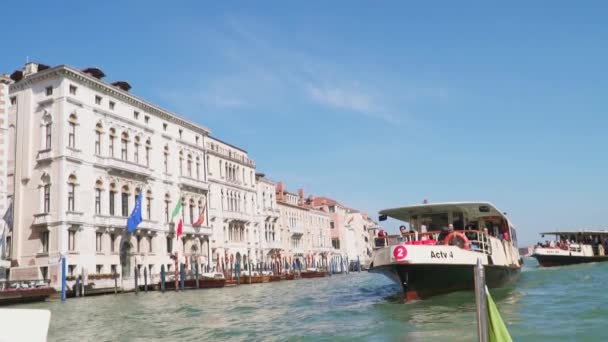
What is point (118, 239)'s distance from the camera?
34.1 m

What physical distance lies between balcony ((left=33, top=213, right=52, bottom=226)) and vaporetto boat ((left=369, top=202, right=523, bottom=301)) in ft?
66.2

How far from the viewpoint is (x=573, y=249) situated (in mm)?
33875

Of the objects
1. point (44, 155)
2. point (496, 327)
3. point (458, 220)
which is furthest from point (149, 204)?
point (496, 327)

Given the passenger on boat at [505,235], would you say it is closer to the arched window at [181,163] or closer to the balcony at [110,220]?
the balcony at [110,220]

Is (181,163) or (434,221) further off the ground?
(181,163)

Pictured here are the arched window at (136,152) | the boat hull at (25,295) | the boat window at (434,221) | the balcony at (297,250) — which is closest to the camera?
the boat window at (434,221)

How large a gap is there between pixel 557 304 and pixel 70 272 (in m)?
24.9

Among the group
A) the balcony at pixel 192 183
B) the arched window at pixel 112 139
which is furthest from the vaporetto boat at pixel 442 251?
the balcony at pixel 192 183

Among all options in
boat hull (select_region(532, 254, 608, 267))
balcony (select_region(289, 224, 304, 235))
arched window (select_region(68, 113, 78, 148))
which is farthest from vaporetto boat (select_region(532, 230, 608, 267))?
balcony (select_region(289, 224, 304, 235))

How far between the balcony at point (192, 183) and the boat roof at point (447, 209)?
88.1 feet

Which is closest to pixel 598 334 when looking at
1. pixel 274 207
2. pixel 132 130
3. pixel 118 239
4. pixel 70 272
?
pixel 70 272

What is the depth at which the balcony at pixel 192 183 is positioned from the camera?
4135 centimetres

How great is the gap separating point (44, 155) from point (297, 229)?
119 feet

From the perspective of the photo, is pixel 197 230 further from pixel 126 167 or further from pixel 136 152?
pixel 126 167
